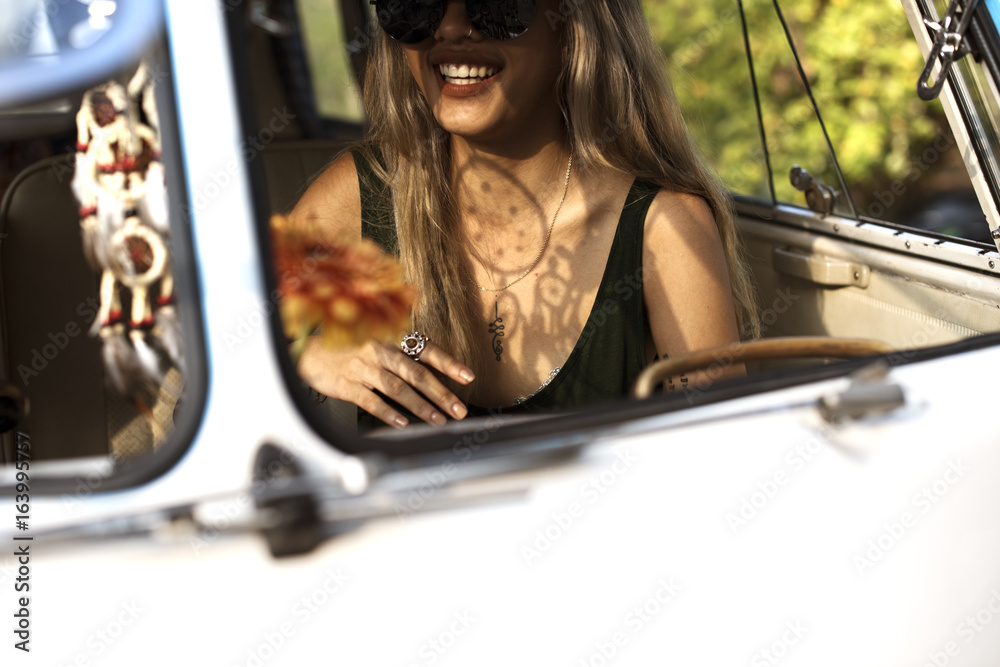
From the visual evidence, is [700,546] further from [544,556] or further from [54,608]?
[54,608]

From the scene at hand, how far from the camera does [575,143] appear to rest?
6.27 feet

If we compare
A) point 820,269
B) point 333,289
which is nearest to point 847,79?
point 820,269

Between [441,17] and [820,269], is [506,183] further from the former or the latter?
[820,269]

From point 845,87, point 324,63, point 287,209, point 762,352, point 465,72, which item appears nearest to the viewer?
point 762,352

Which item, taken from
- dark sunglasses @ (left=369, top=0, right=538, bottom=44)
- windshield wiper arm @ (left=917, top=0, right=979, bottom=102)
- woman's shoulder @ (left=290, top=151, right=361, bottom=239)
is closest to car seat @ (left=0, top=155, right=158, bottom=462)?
woman's shoulder @ (left=290, top=151, right=361, bottom=239)

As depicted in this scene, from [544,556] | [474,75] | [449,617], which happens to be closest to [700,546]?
[544,556]

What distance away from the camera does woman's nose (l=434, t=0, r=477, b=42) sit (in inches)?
63.9

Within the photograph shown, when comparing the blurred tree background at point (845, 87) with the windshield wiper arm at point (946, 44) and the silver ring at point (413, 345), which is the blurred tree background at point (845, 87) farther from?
the silver ring at point (413, 345)

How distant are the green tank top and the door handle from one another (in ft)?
1.95

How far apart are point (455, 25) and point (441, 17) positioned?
30mm

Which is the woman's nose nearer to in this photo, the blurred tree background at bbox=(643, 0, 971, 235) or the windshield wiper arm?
the windshield wiper arm

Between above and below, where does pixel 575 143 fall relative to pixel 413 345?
above

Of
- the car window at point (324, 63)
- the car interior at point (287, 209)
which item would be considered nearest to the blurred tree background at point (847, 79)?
the car window at point (324, 63)

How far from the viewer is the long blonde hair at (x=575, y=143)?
181cm
